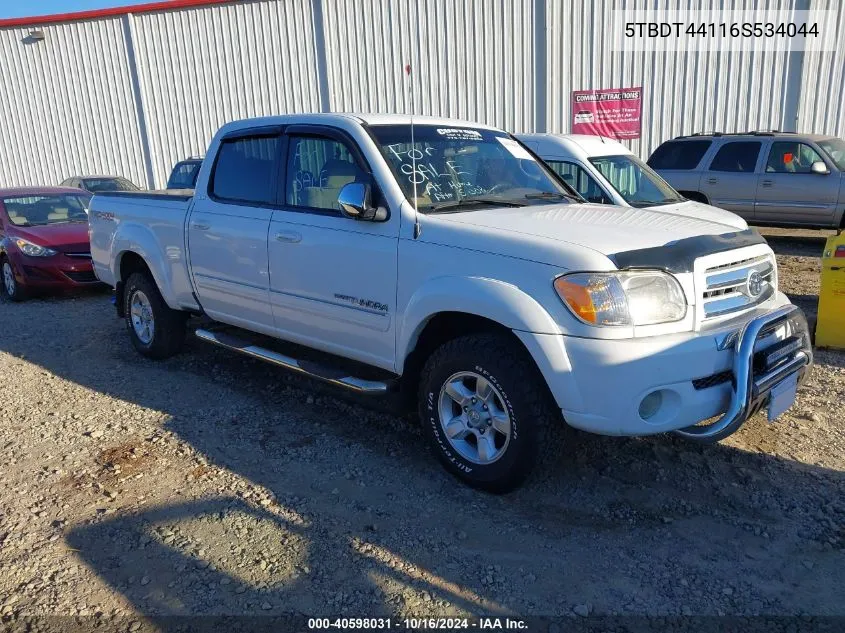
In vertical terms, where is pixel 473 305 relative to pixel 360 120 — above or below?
below

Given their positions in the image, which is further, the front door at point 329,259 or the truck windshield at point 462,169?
the truck windshield at point 462,169

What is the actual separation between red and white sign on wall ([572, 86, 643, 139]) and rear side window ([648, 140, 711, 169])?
4222mm

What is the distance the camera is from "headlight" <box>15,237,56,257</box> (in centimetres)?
925

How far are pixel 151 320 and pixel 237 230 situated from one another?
1.79 metres

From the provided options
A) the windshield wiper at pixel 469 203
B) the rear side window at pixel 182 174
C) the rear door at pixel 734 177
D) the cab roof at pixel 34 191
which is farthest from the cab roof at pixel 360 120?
the rear side window at pixel 182 174

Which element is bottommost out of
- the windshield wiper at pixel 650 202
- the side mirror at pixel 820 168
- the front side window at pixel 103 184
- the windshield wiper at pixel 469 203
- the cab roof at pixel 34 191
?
the front side window at pixel 103 184

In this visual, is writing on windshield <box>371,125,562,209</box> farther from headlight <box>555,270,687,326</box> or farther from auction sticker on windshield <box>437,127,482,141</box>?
headlight <box>555,270,687,326</box>

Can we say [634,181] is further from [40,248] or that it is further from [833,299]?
[40,248]

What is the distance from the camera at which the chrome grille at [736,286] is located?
11.3ft

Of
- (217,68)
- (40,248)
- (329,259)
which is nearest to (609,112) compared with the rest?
(217,68)

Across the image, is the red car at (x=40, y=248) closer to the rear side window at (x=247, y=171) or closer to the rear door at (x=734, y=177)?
the rear side window at (x=247, y=171)

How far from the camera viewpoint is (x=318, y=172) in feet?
15.1

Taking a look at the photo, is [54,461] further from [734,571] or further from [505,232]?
[734,571]

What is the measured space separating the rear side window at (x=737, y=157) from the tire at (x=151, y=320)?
9.43 meters
